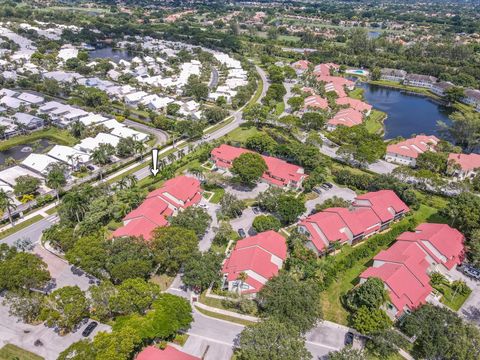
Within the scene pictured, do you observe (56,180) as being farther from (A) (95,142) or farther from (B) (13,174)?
(A) (95,142)

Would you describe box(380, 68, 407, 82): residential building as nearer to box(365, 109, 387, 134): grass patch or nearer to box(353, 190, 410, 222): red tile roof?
box(365, 109, 387, 134): grass patch

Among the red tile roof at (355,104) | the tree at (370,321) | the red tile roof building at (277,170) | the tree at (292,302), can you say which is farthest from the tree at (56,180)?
the red tile roof at (355,104)

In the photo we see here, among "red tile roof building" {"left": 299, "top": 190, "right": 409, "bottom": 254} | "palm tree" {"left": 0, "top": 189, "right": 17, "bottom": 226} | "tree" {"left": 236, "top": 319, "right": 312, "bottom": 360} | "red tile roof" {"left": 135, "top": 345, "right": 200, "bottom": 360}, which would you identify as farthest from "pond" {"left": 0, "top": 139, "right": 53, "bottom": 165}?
"tree" {"left": 236, "top": 319, "right": 312, "bottom": 360}

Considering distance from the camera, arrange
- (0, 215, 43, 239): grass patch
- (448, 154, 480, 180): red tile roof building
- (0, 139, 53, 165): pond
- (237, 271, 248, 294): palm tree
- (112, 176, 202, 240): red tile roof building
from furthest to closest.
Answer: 1. (0, 139, 53, 165): pond
2. (448, 154, 480, 180): red tile roof building
3. (0, 215, 43, 239): grass patch
4. (112, 176, 202, 240): red tile roof building
5. (237, 271, 248, 294): palm tree

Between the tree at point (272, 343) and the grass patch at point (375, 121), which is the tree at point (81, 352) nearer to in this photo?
the tree at point (272, 343)

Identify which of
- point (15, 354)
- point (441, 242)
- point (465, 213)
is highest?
point (465, 213)

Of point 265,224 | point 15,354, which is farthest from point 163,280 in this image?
point 15,354

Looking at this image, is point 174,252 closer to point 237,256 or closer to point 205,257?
point 205,257
